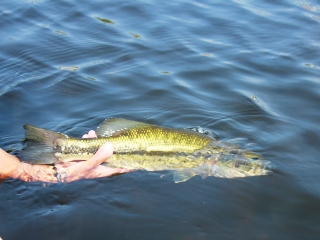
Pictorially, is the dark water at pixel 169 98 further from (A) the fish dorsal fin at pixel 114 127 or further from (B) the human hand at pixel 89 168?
(A) the fish dorsal fin at pixel 114 127

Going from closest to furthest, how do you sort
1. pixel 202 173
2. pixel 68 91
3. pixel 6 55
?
1. pixel 202 173
2. pixel 68 91
3. pixel 6 55

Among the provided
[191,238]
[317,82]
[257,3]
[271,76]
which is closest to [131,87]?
[271,76]

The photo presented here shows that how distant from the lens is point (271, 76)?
816cm

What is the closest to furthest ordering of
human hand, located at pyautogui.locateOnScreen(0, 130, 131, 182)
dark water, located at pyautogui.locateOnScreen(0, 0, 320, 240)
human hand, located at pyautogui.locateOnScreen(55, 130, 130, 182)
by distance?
1. dark water, located at pyautogui.locateOnScreen(0, 0, 320, 240)
2. human hand, located at pyautogui.locateOnScreen(55, 130, 130, 182)
3. human hand, located at pyautogui.locateOnScreen(0, 130, 131, 182)

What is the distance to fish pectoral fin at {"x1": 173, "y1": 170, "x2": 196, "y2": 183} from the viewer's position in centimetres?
527

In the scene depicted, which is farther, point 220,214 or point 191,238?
point 220,214

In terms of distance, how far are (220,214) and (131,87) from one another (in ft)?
10.9

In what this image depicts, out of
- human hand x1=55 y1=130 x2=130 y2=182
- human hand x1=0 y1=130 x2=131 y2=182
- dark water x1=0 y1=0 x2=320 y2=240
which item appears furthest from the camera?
human hand x1=0 y1=130 x2=131 y2=182

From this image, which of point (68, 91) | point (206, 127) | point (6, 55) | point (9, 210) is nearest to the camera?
point (9, 210)

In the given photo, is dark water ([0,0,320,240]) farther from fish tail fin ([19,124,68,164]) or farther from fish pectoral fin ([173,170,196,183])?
fish tail fin ([19,124,68,164])

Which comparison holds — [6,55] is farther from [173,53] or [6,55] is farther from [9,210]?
[9,210]

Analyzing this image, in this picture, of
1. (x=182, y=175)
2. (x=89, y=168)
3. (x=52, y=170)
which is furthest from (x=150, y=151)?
(x=52, y=170)

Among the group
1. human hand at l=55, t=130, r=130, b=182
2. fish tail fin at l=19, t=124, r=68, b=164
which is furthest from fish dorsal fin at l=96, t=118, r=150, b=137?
fish tail fin at l=19, t=124, r=68, b=164

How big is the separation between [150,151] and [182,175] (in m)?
0.42
